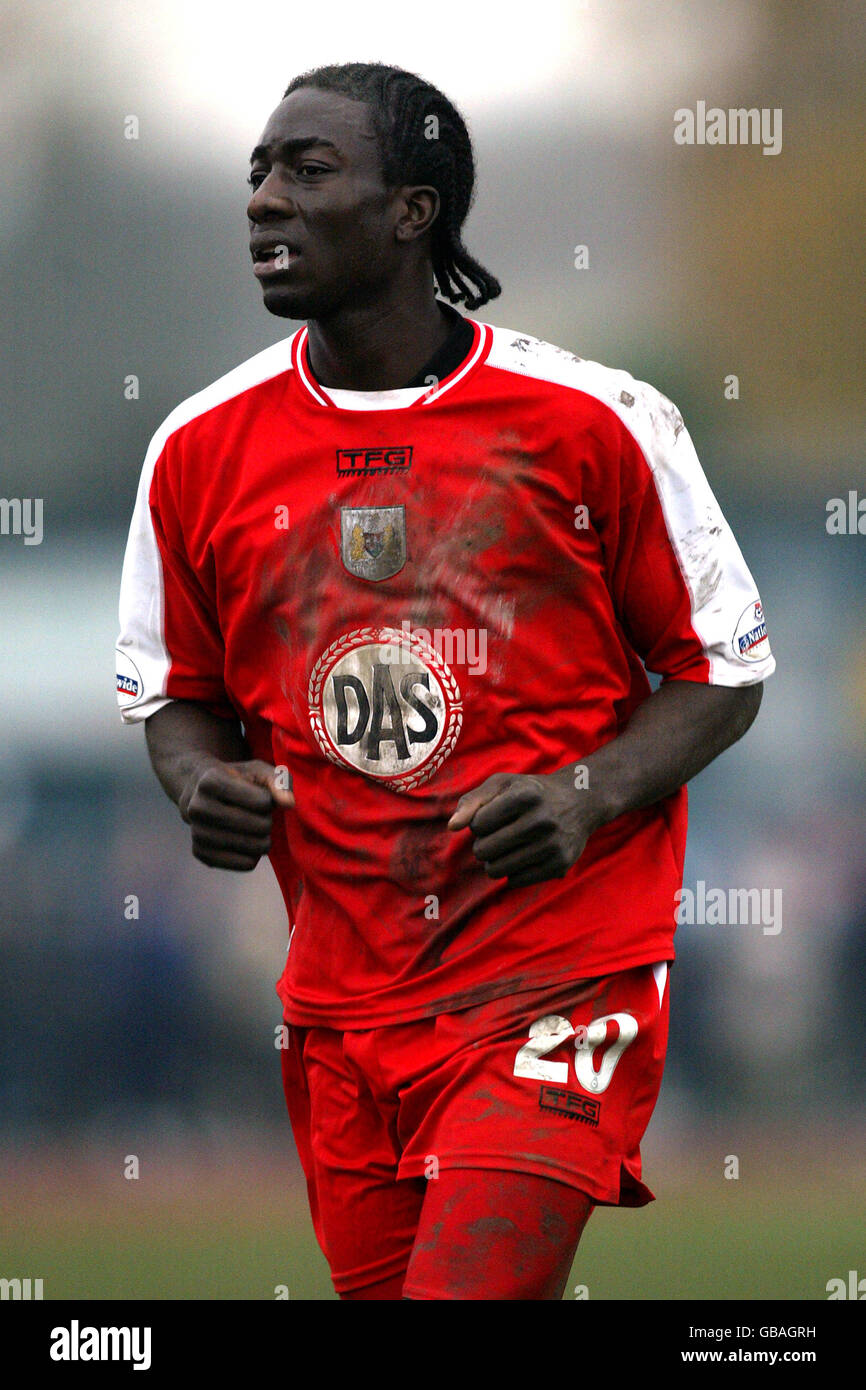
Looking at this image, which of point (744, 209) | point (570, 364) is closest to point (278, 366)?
point (570, 364)

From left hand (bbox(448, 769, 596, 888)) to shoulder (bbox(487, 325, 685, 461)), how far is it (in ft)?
1.95

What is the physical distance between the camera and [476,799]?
8.35 feet

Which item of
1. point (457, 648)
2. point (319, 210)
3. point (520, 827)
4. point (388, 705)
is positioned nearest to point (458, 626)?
point (457, 648)

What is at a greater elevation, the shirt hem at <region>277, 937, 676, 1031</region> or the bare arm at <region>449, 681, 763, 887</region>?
the bare arm at <region>449, 681, 763, 887</region>

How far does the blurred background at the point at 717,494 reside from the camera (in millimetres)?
5797

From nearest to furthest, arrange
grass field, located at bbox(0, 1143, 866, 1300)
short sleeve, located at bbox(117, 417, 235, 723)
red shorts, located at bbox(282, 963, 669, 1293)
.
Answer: red shorts, located at bbox(282, 963, 669, 1293) → short sleeve, located at bbox(117, 417, 235, 723) → grass field, located at bbox(0, 1143, 866, 1300)

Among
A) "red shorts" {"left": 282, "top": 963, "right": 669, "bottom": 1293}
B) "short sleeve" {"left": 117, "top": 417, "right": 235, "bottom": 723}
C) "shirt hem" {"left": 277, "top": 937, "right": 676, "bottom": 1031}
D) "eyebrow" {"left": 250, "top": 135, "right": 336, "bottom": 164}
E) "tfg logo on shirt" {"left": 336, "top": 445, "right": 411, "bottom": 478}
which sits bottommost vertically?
"red shorts" {"left": 282, "top": 963, "right": 669, "bottom": 1293}

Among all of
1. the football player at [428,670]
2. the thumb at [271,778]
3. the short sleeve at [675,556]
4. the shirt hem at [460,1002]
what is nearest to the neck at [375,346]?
the football player at [428,670]

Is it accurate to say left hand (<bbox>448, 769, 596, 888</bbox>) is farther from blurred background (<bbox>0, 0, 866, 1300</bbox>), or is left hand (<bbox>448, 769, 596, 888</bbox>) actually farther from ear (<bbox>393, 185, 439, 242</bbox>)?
blurred background (<bbox>0, 0, 866, 1300</bbox>)

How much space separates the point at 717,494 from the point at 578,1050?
3.94m

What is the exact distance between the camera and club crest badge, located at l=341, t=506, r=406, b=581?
2818 millimetres

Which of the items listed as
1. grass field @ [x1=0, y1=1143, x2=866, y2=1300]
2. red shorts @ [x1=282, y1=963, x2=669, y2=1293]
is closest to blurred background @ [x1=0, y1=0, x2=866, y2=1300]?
grass field @ [x1=0, y1=1143, x2=866, y2=1300]

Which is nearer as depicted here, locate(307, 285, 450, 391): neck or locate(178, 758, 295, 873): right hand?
locate(178, 758, 295, 873): right hand

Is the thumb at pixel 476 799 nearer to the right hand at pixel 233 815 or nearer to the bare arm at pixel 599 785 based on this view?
the bare arm at pixel 599 785
